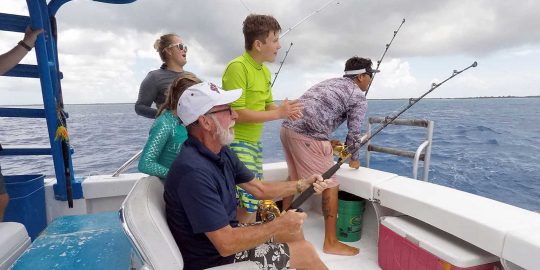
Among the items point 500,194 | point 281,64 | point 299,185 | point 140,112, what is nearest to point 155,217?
point 299,185

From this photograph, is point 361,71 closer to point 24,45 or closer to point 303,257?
point 303,257

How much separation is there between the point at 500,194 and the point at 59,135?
7.10m

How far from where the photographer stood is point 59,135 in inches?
93.8

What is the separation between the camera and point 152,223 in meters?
1.18

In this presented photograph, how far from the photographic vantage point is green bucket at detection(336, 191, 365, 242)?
2.83 m

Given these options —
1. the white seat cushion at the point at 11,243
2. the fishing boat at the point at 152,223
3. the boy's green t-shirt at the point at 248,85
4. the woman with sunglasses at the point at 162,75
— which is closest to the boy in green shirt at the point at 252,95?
the boy's green t-shirt at the point at 248,85

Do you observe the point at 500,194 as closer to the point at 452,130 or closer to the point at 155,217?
the point at 155,217

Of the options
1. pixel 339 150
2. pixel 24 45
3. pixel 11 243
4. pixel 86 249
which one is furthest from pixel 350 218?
pixel 24 45

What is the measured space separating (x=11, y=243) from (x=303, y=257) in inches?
54.8

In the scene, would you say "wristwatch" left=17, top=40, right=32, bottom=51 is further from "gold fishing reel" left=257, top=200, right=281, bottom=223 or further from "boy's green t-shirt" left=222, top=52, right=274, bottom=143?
"gold fishing reel" left=257, top=200, right=281, bottom=223

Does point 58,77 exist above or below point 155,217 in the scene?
above

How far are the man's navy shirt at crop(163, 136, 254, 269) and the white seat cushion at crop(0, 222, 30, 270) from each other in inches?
31.2

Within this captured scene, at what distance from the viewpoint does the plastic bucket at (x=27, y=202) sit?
2.26 metres

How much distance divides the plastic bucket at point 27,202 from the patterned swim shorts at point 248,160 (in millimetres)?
1552
